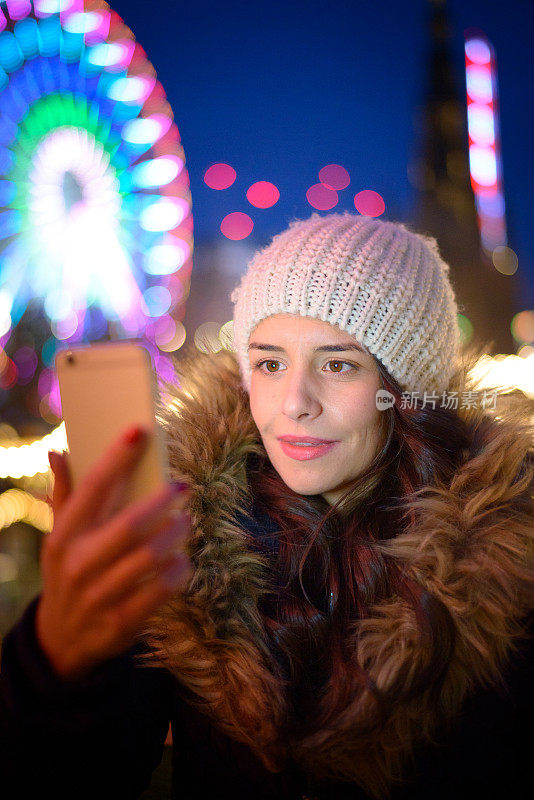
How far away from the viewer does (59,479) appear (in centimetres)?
69

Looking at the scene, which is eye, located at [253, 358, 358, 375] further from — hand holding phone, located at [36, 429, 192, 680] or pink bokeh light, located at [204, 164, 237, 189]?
pink bokeh light, located at [204, 164, 237, 189]

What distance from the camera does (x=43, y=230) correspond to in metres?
4.50

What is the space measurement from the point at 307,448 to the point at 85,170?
4019 mm

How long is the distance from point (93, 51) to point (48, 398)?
15.3 ft

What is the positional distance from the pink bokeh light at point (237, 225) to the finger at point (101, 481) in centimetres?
1747

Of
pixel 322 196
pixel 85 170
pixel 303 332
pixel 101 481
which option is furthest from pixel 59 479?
pixel 322 196

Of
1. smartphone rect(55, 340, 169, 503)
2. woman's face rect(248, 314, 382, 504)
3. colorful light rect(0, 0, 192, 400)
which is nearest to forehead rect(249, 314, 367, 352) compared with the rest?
woman's face rect(248, 314, 382, 504)

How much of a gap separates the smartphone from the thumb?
2cm

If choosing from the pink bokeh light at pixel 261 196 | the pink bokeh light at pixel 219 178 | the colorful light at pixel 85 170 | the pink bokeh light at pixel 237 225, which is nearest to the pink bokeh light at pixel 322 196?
the pink bokeh light at pixel 237 225

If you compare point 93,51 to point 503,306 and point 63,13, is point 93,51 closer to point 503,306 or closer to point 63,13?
point 63,13

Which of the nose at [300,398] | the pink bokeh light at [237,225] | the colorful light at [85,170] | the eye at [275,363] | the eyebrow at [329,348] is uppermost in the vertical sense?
the pink bokeh light at [237,225]

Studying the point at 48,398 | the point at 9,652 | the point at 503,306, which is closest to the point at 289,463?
the point at 9,652

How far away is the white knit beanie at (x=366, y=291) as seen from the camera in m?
1.27

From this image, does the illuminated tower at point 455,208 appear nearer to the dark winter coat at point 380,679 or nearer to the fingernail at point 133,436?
the dark winter coat at point 380,679
